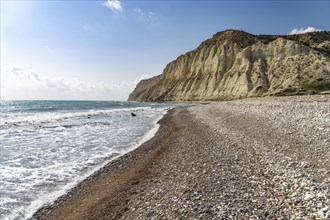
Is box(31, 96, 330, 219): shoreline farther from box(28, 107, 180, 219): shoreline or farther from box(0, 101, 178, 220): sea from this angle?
box(0, 101, 178, 220): sea

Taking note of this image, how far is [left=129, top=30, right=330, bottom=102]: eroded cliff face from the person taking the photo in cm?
8656

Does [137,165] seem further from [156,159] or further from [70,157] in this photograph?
[70,157]

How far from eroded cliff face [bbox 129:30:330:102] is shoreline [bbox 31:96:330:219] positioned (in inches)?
2299

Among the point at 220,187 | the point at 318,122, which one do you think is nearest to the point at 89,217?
the point at 220,187

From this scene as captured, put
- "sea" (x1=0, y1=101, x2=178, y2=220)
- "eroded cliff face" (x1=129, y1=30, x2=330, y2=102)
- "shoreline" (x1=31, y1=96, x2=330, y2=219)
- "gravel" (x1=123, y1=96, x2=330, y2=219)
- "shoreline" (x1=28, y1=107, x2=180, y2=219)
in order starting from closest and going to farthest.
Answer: "gravel" (x1=123, y1=96, x2=330, y2=219) < "shoreline" (x1=31, y1=96, x2=330, y2=219) < "shoreline" (x1=28, y1=107, x2=180, y2=219) < "sea" (x1=0, y1=101, x2=178, y2=220) < "eroded cliff face" (x1=129, y1=30, x2=330, y2=102)

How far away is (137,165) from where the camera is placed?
15.4 m

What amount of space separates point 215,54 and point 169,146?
11593cm

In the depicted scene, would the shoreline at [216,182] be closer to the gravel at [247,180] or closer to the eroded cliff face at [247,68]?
the gravel at [247,180]

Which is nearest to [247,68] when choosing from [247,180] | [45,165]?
[45,165]

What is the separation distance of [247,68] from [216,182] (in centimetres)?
10258

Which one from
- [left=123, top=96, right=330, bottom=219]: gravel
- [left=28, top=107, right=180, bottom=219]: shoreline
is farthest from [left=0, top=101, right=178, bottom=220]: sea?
[left=123, top=96, right=330, bottom=219]: gravel

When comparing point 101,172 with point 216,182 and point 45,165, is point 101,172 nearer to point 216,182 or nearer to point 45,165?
point 45,165

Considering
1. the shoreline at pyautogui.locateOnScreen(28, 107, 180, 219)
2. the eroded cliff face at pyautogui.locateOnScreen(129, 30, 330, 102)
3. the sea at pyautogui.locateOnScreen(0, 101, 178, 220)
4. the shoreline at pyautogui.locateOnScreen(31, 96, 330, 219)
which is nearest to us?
the shoreline at pyautogui.locateOnScreen(31, 96, 330, 219)

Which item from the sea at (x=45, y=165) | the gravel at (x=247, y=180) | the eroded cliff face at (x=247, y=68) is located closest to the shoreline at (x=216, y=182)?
the gravel at (x=247, y=180)
